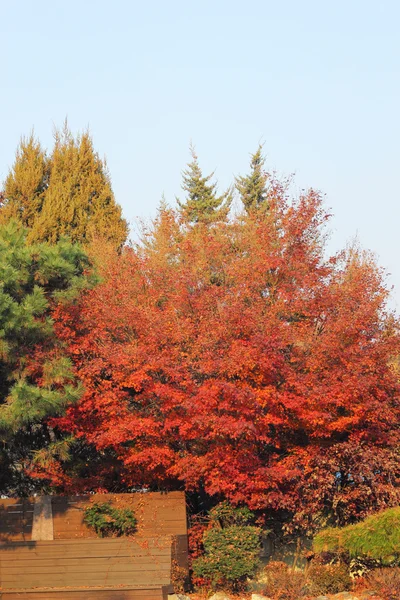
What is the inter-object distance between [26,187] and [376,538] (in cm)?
2737

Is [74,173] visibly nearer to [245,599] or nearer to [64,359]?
[64,359]

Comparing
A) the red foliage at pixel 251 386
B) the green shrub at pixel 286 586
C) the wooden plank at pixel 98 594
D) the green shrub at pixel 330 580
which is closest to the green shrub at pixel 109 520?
the red foliage at pixel 251 386

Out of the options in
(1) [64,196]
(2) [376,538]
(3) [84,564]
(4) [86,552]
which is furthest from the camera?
(1) [64,196]

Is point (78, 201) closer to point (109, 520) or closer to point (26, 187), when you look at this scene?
point (26, 187)

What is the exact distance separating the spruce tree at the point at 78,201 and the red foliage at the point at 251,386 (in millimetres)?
15064

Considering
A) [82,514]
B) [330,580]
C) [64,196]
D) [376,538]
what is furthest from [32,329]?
[64,196]

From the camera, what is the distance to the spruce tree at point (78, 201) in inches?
1454

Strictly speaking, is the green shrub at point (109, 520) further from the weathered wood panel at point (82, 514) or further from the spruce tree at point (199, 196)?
the spruce tree at point (199, 196)

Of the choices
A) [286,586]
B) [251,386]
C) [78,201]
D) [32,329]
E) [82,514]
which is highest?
[78,201]

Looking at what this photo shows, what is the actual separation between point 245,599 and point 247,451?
3.46 metres

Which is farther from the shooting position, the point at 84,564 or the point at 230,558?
the point at 230,558

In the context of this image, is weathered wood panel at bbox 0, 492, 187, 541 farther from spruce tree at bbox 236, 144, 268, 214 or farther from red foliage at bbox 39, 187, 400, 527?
spruce tree at bbox 236, 144, 268, 214

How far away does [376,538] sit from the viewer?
1576 centimetres

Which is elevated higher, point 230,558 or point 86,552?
point 86,552
